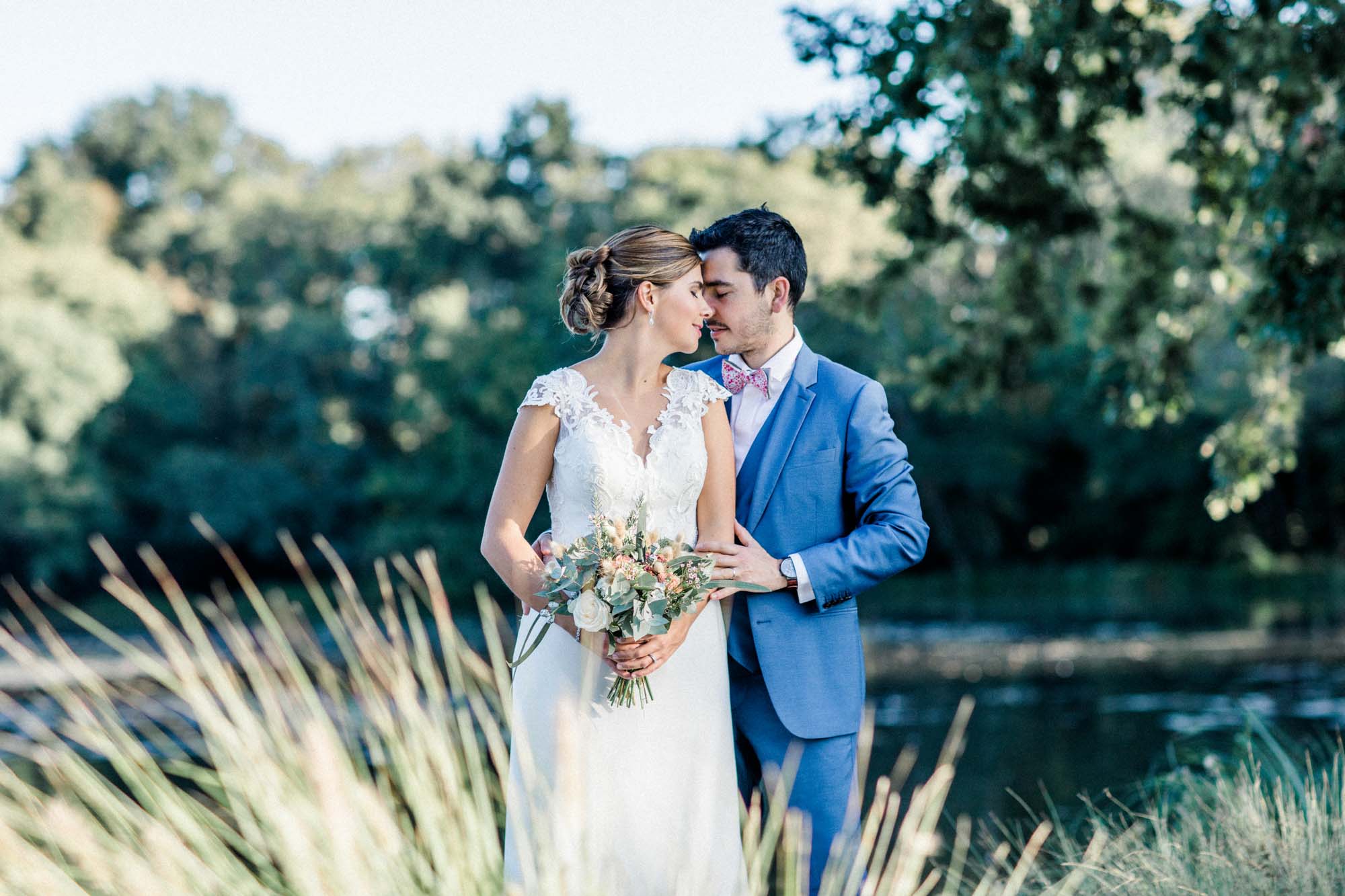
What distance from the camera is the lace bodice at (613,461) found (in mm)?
3521

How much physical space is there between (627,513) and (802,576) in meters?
0.51

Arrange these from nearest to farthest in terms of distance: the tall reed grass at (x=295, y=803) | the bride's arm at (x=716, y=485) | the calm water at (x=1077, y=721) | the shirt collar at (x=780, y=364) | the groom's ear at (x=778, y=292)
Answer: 1. the tall reed grass at (x=295, y=803)
2. the bride's arm at (x=716, y=485)
3. the groom's ear at (x=778, y=292)
4. the shirt collar at (x=780, y=364)
5. the calm water at (x=1077, y=721)

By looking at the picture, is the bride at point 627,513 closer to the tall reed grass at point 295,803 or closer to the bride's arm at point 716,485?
the bride's arm at point 716,485

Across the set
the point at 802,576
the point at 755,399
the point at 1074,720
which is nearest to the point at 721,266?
the point at 755,399

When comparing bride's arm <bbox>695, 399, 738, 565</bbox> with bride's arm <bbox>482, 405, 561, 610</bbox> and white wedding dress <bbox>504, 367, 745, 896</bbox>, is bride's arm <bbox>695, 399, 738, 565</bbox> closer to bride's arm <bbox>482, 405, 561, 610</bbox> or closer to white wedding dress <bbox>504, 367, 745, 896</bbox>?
white wedding dress <bbox>504, 367, 745, 896</bbox>

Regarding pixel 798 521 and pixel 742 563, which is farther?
A: pixel 798 521

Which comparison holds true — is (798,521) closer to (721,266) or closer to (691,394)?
(691,394)

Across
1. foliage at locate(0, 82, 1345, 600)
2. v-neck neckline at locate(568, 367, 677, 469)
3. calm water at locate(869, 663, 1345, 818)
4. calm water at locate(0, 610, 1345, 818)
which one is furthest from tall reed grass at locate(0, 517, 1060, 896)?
foliage at locate(0, 82, 1345, 600)

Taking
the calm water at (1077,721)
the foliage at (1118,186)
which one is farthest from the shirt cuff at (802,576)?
the calm water at (1077,721)

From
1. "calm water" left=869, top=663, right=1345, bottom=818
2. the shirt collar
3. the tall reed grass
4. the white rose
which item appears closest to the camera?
the tall reed grass

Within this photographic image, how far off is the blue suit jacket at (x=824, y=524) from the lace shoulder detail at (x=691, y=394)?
24 cm

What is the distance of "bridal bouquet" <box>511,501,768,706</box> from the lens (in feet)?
10.4

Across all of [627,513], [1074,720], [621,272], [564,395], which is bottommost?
[1074,720]

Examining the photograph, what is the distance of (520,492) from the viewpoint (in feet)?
11.6
